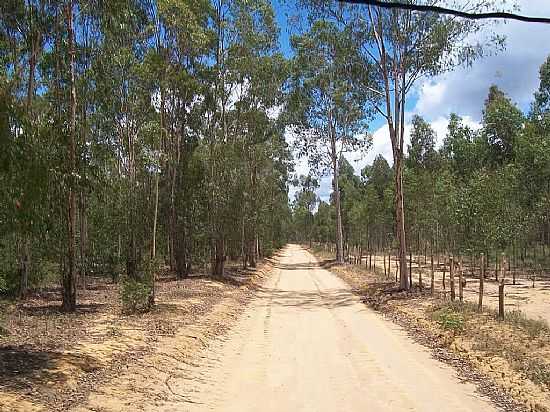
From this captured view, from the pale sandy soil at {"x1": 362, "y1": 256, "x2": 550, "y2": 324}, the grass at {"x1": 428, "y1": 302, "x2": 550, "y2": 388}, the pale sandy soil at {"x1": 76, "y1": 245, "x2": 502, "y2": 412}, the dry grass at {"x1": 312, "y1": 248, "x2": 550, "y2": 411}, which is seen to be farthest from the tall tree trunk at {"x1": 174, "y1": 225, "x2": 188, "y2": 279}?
the grass at {"x1": 428, "y1": 302, "x2": 550, "y2": 388}

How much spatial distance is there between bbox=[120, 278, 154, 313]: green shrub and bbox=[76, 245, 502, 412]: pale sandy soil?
222 cm

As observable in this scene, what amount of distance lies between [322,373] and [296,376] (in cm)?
51

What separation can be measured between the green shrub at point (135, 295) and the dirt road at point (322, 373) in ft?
8.25

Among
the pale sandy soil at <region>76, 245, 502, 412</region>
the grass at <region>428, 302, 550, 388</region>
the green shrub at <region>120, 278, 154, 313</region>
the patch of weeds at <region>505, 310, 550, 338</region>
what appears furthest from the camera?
the green shrub at <region>120, 278, 154, 313</region>

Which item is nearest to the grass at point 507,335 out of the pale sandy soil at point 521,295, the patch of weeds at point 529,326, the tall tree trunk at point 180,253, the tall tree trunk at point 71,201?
the patch of weeds at point 529,326

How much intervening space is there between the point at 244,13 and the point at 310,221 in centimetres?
7941

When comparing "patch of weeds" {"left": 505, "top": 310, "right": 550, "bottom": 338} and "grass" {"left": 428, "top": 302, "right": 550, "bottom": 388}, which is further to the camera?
"patch of weeds" {"left": 505, "top": 310, "right": 550, "bottom": 338}

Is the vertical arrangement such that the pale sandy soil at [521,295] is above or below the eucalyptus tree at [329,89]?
→ below

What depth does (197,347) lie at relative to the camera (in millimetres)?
11016

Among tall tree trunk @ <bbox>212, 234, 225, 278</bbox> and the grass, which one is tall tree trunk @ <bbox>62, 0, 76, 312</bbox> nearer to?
the grass

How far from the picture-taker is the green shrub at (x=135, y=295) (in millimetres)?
13656

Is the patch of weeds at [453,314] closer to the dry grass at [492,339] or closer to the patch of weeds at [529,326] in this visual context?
the dry grass at [492,339]

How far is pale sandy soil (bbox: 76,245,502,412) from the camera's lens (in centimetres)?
709

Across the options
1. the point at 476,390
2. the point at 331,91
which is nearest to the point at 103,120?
the point at 476,390
